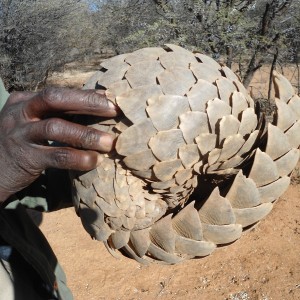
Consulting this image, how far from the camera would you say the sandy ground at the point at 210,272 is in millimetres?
3047

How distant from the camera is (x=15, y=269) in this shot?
1.30 meters

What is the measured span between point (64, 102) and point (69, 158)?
12 centimetres

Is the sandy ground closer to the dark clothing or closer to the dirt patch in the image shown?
the dirt patch

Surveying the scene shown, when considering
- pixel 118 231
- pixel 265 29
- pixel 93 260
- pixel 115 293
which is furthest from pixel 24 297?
Result: pixel 265 29

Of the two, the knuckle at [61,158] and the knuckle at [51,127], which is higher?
the knuckle at [51,127]

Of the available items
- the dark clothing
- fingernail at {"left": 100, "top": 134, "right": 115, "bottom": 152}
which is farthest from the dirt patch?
fingernail at {"left": 100, "top": 134, "right": 115, "bottom": 152}

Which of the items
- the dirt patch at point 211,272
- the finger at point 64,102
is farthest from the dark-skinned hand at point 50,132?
the dirt patch at point 211,272

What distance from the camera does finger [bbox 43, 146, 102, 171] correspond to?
81cm

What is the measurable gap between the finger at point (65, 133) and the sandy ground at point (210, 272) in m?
2.55

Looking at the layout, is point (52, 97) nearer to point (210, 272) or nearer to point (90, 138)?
point (90, 138)

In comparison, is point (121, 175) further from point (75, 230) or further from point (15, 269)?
point (75, 230)

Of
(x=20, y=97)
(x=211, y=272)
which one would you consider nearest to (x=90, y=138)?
(x=20, y=97)

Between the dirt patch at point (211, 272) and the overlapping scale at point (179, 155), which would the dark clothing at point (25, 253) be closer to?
the overlapping scale at point (179, 155)

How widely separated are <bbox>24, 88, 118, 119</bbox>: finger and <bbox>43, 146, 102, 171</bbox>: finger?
8 cm
